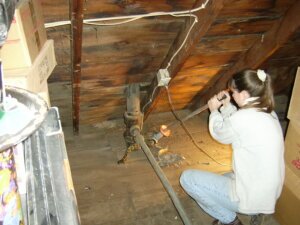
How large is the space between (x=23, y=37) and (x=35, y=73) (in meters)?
0.20

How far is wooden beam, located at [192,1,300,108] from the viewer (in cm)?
209

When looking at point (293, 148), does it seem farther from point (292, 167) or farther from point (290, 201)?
point (290, 201)

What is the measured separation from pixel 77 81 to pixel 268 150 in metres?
1.37

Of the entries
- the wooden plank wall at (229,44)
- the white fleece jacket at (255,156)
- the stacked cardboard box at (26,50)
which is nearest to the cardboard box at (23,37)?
the stacked cardboard box at (26,50)

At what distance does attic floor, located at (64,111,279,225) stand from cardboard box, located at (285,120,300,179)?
492 mm

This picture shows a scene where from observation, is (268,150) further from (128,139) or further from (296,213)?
(128,139)

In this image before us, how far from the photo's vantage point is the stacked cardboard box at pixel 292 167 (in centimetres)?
214

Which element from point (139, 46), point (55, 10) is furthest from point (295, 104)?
point (55, 10)

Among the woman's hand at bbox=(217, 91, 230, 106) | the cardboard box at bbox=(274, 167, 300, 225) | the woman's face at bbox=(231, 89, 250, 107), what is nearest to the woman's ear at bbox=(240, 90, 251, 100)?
the woman's face at bbox=(231, 89, 250, 107)

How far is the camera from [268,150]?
1.80m

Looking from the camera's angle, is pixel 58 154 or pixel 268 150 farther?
pixel 268 150

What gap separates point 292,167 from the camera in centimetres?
223

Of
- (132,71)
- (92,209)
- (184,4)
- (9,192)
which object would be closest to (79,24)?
(184,4)

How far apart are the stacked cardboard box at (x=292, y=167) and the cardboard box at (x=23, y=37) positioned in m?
1.58
